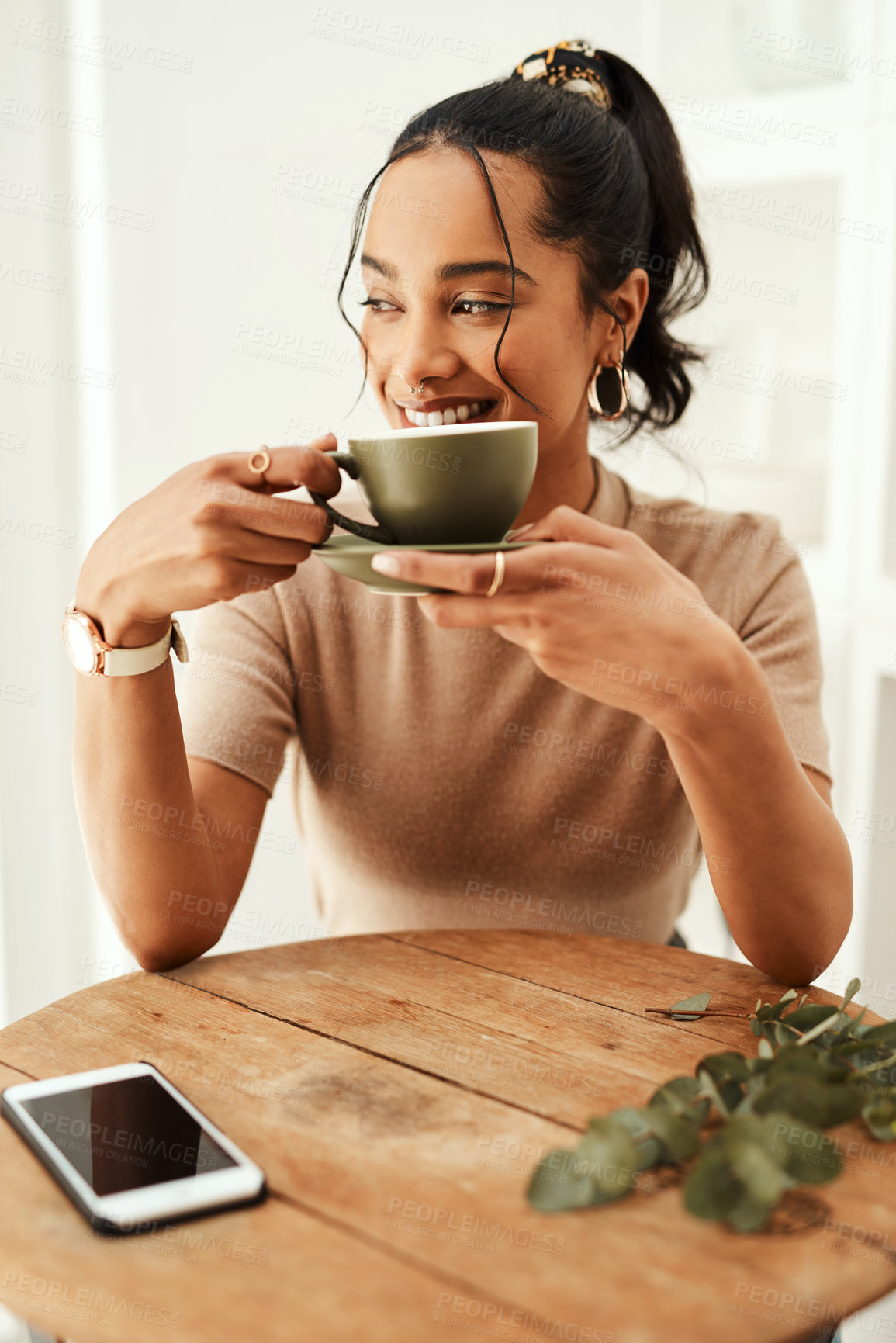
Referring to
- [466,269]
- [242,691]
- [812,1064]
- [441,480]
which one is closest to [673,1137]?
[812,1064]

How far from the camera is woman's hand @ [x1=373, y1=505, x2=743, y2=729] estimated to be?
34.6 inches

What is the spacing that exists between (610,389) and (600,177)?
24 cm

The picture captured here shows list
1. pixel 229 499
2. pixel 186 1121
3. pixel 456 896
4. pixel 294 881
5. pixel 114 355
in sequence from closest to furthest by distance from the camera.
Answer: pixel 186 1121 < pixel 229 499 < pixel 456 896 < pixel 114 355 < pixel 294 881

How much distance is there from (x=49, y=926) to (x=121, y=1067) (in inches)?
60.6

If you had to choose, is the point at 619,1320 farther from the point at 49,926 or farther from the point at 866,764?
the point at 49,926

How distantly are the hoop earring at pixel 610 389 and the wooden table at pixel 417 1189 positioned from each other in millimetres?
689

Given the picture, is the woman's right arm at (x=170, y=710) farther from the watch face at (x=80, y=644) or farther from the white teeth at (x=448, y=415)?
the white teeth at (x=448, y=415)

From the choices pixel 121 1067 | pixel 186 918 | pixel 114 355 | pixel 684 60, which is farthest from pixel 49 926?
pixel 684 60

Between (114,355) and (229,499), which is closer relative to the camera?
(229,499)

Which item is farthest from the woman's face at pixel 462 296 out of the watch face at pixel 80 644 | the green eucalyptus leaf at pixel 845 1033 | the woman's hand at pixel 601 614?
the green eucalyptus leaf at pixel 845 1033

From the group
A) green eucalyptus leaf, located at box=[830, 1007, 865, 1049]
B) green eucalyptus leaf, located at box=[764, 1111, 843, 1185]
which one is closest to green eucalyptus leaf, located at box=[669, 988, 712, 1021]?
green eucalyptus leaf, located at box=[830, 1007, 865, 1049]

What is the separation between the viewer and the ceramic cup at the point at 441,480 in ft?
2.97

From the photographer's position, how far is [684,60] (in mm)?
1896

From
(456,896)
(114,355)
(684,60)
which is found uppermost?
(684,60)
